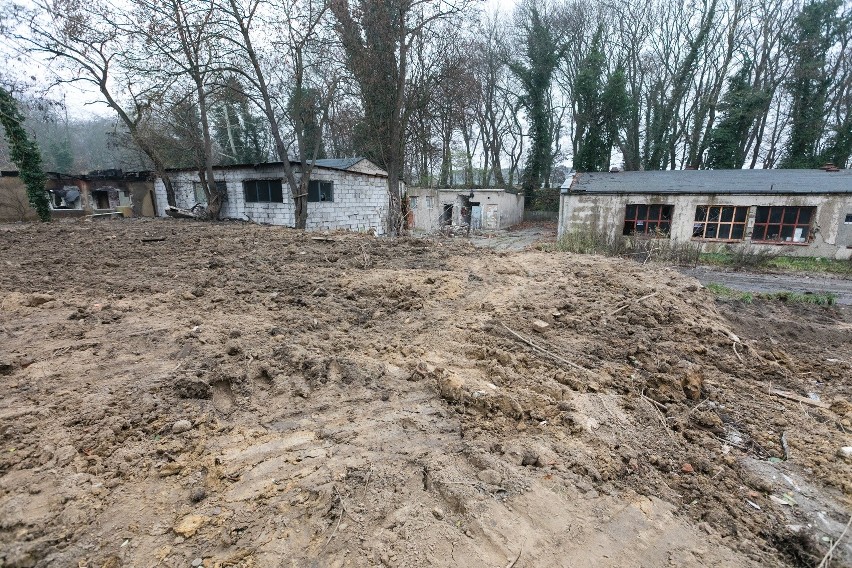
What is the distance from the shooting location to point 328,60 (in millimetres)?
13961

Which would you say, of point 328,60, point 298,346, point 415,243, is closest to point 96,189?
point 328,60

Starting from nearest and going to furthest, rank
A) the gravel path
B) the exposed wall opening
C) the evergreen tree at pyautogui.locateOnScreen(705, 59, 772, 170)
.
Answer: the gravel path, the exposed wall opening, the evergreen tree at pyautogui.locateOnScreen(705, 59, 772, 170)

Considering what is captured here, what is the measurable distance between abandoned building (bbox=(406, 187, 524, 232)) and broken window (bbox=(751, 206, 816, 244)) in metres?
12.8

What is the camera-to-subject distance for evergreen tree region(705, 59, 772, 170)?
969 inches

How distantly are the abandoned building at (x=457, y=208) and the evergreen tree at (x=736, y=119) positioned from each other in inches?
552

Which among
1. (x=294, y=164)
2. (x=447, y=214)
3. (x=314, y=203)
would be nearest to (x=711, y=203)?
(x=447, y=214)

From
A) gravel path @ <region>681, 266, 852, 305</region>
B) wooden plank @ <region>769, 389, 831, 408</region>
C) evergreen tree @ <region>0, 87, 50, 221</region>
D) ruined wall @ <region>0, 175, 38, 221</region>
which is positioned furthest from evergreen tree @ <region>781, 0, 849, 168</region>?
ruined wall @ <region>0, 175, 38, 221</region>

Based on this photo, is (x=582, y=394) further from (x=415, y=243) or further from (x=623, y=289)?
(x=415, y=243)

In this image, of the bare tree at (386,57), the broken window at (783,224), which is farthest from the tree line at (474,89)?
the broken window at (783,224)

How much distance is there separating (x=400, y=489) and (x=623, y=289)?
531 cm

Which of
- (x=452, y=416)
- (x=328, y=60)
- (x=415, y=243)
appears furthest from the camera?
(x=328, y=60)

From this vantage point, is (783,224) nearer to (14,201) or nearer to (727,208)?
(727,208)

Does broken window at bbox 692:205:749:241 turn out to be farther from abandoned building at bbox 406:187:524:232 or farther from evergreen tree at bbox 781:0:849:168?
evergreen tree at bbox 781:0:849:168

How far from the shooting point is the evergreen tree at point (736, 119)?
24609 mm
